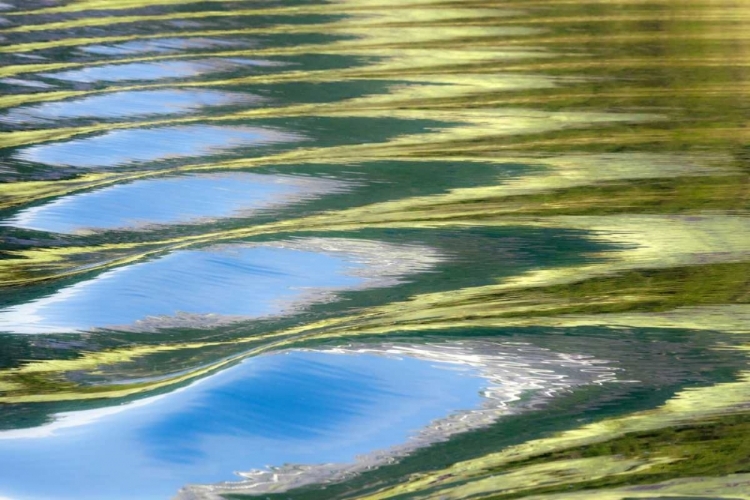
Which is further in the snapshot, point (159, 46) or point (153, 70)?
Answer: point (159, 46)

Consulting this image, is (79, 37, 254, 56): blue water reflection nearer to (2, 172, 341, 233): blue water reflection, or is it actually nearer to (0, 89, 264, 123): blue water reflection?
(0, 89, 264, 123): blue water reflection

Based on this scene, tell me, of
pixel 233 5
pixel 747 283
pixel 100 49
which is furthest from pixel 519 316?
pixel 233 5

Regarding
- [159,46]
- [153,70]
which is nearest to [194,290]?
[153,70]

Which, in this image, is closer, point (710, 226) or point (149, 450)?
point (149, 450)

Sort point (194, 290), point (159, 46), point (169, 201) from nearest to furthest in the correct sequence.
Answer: point (194, 290) → point (169, 201) → point (159, 46)

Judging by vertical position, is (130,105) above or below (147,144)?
above

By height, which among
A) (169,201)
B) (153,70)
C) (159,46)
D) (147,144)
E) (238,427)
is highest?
(159,46)

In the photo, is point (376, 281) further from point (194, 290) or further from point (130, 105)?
point (130, 105)

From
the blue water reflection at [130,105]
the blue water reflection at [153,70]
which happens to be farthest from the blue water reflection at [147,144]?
the blue water reflection at [153,70]

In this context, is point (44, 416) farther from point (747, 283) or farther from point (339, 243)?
point (747, 283)
